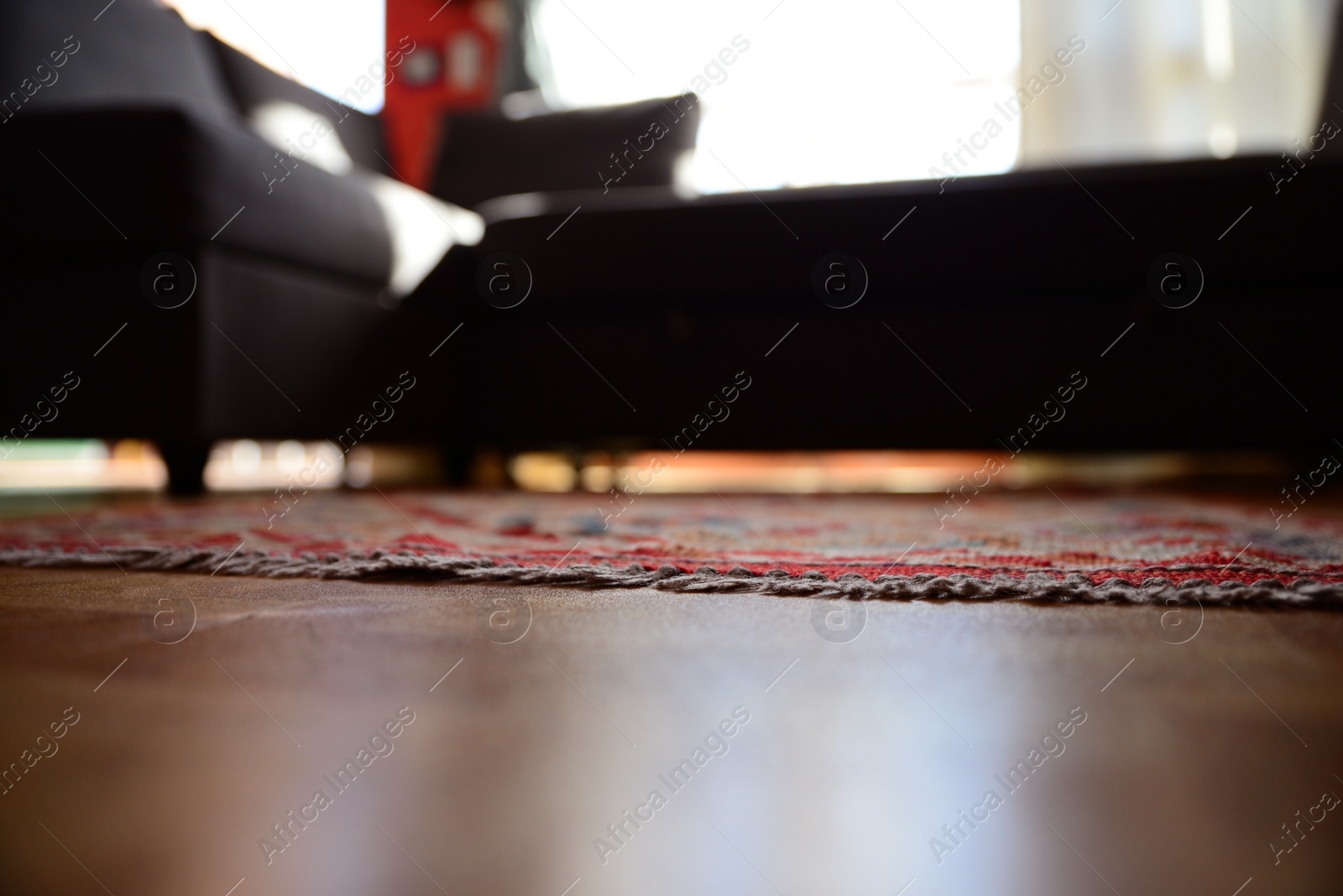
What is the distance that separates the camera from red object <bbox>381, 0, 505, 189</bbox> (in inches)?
170

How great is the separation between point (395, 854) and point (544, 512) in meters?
0.88

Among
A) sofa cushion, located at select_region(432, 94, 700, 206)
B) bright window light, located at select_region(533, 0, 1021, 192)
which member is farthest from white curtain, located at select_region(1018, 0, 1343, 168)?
sofa cushion, located at select_region(432, 94, 700, 206)

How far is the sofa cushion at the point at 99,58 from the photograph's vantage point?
1585 mm

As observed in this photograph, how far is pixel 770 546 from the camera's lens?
2.46ft

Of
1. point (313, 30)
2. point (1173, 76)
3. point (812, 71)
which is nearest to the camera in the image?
point (1173, 76)

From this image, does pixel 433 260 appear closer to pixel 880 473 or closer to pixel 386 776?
pixel 386 776

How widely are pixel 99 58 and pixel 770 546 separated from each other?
6.10 ft

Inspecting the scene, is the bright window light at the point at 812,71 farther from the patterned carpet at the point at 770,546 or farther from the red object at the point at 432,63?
the patterned carpet at the point at 770,546

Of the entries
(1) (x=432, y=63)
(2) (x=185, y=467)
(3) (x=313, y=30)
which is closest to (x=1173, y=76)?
(1) (x=432, y=63)

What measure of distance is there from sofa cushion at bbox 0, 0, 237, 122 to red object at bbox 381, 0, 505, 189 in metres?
2.21

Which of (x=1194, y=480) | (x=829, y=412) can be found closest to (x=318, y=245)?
(x=829, y=412)

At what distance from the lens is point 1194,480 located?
192 cm

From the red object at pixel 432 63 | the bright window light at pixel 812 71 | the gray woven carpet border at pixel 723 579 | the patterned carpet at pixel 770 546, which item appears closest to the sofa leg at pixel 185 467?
the patterned carpet at pixel 770 546

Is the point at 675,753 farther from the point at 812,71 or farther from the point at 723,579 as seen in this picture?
the point at 812,71
